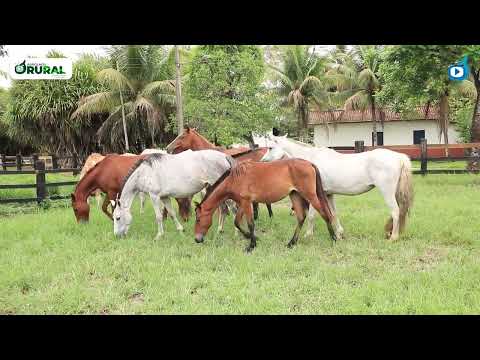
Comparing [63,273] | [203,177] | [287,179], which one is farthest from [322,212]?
[63,273]

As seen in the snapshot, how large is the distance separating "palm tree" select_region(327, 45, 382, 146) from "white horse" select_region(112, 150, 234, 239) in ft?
64.5

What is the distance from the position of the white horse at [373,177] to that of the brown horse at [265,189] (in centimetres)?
55

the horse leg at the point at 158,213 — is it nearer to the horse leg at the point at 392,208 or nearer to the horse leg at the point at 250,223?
the horse leg at the point at 250,223

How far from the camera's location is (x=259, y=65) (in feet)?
61.3

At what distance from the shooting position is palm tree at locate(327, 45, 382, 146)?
25.7 metres

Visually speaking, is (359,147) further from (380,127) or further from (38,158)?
(380,127)

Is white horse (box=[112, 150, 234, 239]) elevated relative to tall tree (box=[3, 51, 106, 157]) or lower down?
lower down

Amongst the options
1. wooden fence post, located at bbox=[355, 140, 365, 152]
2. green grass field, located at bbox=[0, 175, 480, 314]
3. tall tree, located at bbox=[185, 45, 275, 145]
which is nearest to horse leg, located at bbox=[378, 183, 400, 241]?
green grass field, located at bbox=[0, 175, 480, 314]

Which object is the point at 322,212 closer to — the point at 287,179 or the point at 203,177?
the point at 287,179

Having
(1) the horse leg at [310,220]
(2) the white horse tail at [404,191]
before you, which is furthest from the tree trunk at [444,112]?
(1) the horse leg at [310,220]

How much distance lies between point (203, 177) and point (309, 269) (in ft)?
9.48

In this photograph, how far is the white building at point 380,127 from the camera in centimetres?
2659

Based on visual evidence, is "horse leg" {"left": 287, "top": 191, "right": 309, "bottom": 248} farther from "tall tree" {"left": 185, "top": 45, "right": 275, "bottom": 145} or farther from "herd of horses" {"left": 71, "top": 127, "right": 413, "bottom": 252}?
"tall tree" {"left": 185, "top": 45, "right": 275, "bottom": 145}

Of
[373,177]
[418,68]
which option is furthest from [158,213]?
[418,68]
